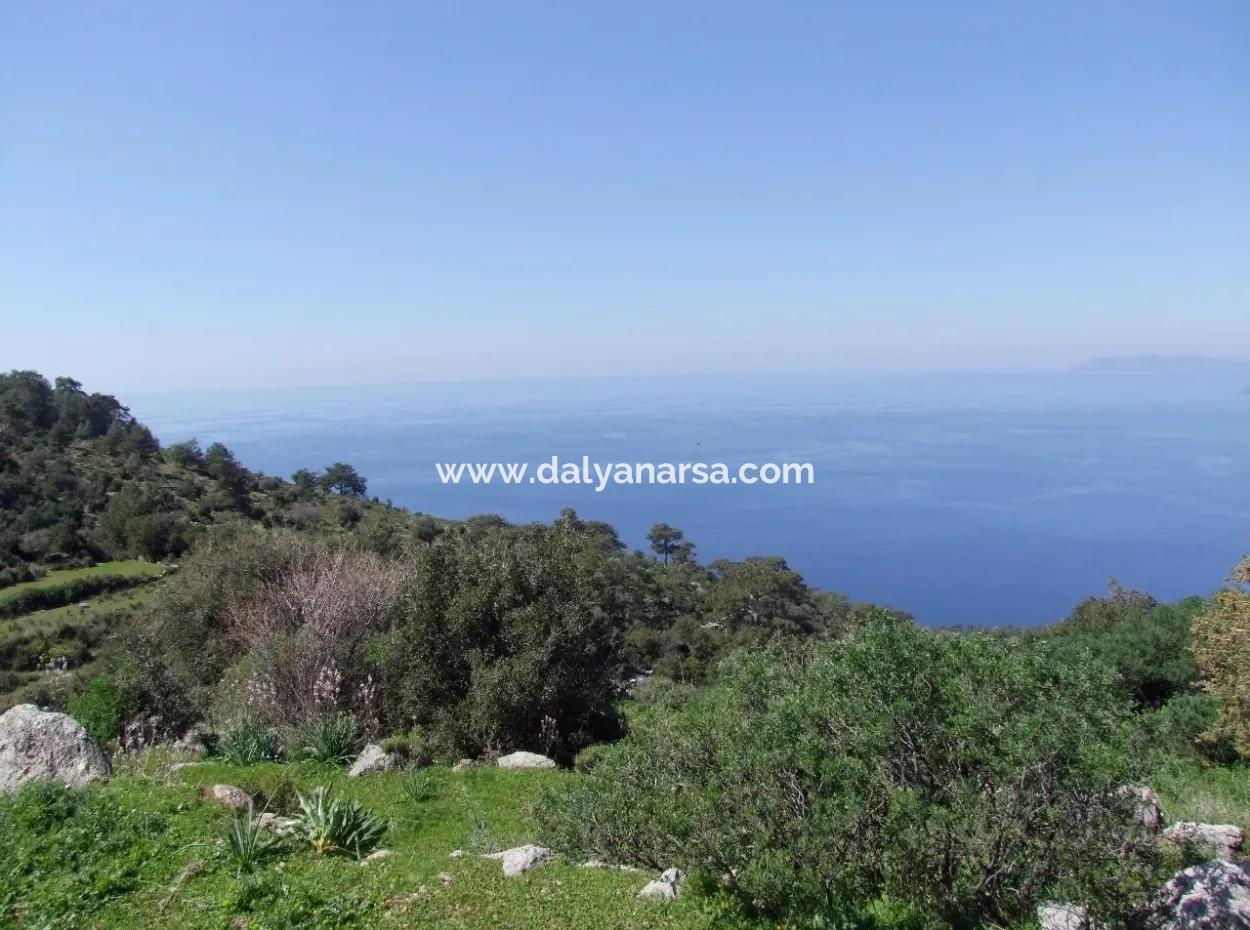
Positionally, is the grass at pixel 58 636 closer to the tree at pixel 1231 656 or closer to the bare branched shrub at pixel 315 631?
the bare branched shrub at pixel 315 631

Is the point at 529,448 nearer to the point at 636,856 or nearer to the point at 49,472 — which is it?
the point at 49,472

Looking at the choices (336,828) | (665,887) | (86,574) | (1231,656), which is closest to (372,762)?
(336,828)

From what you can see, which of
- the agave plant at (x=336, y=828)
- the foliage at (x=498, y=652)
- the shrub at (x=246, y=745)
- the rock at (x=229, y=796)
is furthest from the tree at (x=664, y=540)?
the agave plant at (x=336, y=828)

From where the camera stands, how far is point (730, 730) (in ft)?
19.0

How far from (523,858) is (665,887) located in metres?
1.38

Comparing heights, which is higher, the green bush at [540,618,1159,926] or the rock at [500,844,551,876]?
the green bush at [540,618,1159,926]

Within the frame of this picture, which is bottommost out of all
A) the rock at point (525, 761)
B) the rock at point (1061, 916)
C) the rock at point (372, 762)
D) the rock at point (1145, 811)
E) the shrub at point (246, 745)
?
the rock at point (525, 761)

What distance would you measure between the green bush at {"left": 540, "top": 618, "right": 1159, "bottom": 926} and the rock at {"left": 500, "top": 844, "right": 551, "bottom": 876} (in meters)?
1.32

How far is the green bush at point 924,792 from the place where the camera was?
4555 mm

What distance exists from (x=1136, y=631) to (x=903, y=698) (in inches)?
597

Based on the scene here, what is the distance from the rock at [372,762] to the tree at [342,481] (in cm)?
6588

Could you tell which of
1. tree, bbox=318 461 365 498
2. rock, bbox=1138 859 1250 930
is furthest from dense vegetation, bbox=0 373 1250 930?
tree, bbox=318 461 365 498

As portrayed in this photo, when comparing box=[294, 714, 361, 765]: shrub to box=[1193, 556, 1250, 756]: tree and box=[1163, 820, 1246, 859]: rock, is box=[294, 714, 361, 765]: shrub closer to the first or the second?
box=[1163, 820, 1246, 859]: rock

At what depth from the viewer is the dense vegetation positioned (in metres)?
4.76
